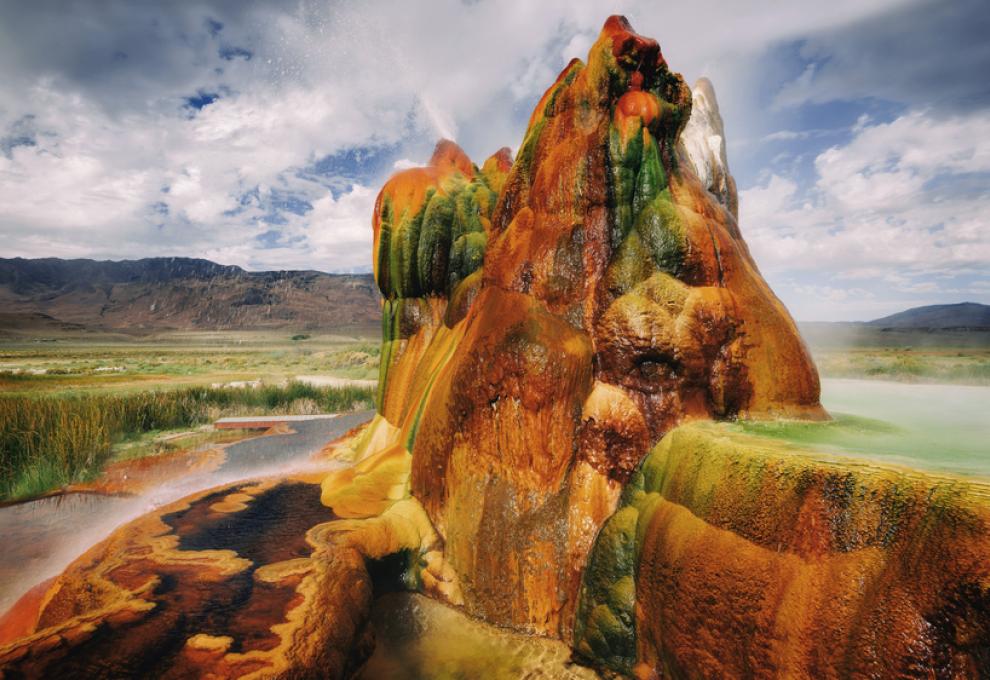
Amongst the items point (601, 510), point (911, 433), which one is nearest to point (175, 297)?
point (601, 510)

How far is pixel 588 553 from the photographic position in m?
4.25

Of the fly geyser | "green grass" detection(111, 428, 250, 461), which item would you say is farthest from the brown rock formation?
"green grass" detection(111, 428, 250, 461)

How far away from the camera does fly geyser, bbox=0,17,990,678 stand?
2.49 metres

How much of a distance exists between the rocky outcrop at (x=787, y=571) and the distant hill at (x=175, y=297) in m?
130

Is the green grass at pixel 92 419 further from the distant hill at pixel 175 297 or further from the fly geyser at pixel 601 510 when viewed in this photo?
the distant hill at pixel 175 297

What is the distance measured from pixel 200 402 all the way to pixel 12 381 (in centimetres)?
1093

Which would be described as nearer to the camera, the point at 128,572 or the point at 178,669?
the point at 178,669

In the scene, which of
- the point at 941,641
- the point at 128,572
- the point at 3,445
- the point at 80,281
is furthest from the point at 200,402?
the point at 80,281

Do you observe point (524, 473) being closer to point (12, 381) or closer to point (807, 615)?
point (807, 615)

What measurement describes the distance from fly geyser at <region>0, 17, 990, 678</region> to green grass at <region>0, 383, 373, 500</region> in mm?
4288

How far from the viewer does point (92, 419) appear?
10680 millimetres

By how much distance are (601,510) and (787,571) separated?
1.77 m

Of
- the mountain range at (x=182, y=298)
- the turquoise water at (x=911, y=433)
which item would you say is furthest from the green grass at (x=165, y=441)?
the mountain range at (x=182, y=298)

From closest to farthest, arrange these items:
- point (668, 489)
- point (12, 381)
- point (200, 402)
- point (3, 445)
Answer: point (668, 489), point (3, 445), point (200, 402), point (12, 381)
